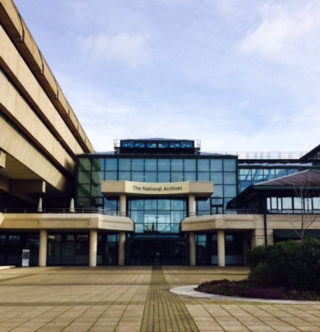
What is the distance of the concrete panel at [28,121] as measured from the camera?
120ft

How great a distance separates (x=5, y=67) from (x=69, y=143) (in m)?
23.6

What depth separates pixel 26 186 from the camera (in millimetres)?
51812

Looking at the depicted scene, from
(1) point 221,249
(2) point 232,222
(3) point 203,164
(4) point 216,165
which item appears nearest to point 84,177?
(3) point 203,164

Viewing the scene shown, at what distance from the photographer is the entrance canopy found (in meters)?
50.9

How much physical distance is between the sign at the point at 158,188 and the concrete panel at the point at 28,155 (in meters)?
10.2

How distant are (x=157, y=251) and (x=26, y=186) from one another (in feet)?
59.7

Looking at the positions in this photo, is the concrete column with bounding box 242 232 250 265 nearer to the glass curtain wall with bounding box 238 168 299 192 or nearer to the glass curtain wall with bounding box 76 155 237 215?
the glass curtain wall with bounding box 76 155 237 215

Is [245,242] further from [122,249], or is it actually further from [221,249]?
[122,249]

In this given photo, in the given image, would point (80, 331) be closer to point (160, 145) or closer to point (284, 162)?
point (160, 145)

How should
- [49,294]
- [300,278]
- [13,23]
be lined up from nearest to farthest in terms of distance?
[300,278]
[49,294]
[13,23]

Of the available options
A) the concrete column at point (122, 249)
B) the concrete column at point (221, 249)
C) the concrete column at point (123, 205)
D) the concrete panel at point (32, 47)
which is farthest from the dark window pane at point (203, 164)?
the concrete panel at point (32, 47)

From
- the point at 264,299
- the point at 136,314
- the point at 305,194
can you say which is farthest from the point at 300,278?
the point at 305,194

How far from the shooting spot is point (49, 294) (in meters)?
19.9

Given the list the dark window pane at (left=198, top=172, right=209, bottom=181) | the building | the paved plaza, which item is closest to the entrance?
the building
